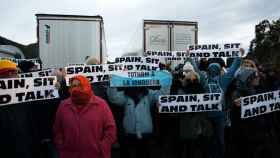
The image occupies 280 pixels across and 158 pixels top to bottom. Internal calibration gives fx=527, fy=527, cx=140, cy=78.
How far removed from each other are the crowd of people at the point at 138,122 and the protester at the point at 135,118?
2 cm

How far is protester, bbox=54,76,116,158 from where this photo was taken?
20.2 ft

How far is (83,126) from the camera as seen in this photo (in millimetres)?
6160

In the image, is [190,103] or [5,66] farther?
[190,103]

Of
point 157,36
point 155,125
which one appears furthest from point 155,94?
point 157,36

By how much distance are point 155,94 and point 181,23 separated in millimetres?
6693

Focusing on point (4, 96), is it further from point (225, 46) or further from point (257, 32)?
point (257, 32)

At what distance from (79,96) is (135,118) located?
7.11 feet

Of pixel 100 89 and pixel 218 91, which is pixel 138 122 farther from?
pixel 218 91

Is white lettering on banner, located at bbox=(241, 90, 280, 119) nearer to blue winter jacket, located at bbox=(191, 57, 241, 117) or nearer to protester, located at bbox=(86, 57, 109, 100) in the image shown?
blue winter jacket, located at bbox=(191, 57, 241, 117)

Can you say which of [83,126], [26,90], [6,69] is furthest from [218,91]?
[6,69]

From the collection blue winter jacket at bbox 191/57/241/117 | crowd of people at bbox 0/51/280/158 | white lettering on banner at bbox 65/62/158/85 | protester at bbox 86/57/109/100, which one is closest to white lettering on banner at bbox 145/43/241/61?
blue winter jacket at bbox 191/57/241/117

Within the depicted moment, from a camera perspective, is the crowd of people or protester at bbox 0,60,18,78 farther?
protester at bbox 0,60,18,78

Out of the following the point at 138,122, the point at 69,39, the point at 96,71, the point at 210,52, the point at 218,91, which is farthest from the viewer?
the point at 69,39

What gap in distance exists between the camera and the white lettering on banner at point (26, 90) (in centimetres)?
678
